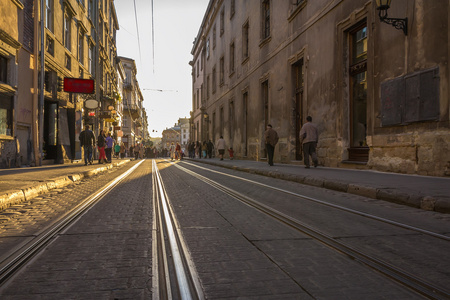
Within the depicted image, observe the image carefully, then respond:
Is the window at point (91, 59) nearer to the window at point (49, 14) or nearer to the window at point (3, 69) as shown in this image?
the window at point (49, 14)

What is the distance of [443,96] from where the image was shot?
6.95 metres

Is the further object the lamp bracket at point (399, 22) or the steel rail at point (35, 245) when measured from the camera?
the lamp bracket at point (399, 22)

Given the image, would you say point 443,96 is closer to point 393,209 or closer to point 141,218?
point 393,209

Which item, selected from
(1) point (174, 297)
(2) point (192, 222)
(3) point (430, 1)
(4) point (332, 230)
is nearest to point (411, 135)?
(3) point (430, 1)

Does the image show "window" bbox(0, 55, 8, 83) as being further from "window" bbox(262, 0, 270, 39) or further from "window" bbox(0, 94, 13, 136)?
"window" bbox(262, 0, 270, 39)

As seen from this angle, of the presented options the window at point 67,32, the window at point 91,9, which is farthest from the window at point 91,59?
the window at point 67,32

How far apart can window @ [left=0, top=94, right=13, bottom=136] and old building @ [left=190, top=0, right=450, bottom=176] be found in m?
9.74

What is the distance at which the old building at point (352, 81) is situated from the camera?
7.19 meters

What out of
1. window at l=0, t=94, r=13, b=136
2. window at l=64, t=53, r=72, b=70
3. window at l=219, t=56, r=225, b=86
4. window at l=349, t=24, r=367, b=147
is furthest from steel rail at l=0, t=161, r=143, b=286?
window at l=219, t=56, r=225, b=86

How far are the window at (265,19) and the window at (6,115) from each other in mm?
11310

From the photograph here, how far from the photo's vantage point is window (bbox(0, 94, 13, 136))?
11.1 m

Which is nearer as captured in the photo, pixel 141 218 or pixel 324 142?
pixel 141 218

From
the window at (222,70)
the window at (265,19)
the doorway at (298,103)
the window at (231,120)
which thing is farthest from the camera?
the window at (222,70)

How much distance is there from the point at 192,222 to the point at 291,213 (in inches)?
46.6
